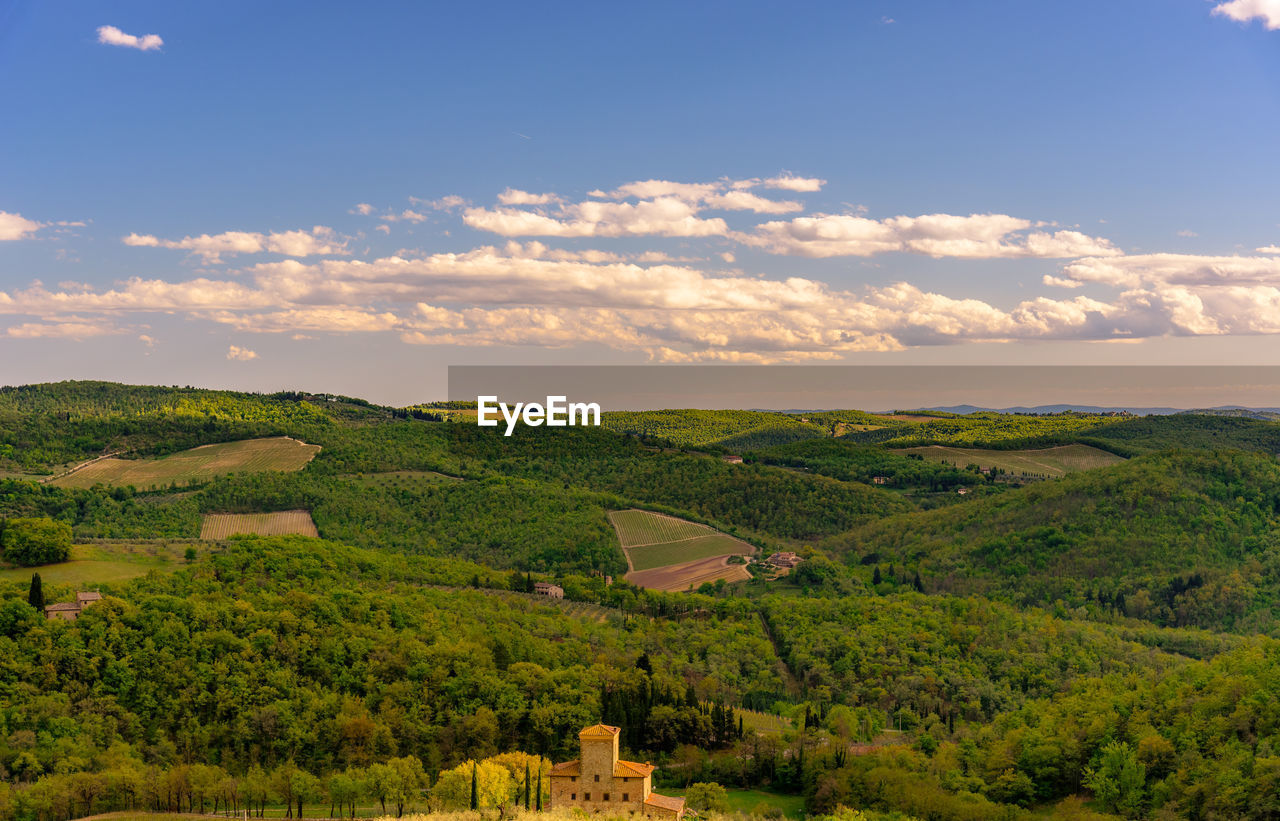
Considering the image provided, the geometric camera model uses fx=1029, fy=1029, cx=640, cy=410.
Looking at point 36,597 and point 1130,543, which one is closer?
point 36,597

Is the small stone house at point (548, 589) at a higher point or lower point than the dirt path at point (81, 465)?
lower

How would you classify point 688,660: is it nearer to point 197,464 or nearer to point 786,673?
point 786,673

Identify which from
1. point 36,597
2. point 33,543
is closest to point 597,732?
point 36,597

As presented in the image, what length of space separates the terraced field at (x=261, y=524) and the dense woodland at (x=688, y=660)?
7.85ft

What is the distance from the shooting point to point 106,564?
8575 cm

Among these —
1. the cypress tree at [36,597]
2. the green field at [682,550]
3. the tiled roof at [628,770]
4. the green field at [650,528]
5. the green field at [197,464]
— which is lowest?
the green field at [682,550]

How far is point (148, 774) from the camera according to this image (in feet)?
181

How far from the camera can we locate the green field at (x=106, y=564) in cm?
7981

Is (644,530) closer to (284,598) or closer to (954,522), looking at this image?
(954,522)

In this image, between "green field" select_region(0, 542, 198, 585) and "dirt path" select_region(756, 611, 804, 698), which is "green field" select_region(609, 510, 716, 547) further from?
"green field" select_region(0, 542, 198, 585)

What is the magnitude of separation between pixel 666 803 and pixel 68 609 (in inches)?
1773

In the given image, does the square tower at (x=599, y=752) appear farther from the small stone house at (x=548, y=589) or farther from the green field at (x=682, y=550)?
the green field at (x=682, y=550)

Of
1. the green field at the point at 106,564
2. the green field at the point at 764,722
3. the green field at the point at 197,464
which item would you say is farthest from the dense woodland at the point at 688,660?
the green field at the point at 197,464

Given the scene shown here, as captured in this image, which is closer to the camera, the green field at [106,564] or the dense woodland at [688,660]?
the dense woodland at [688,660]
